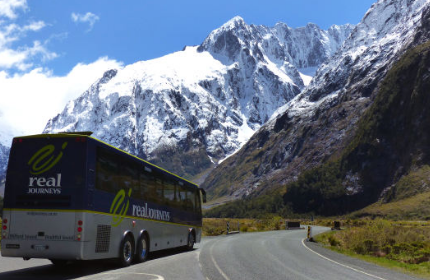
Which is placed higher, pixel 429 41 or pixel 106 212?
pixel 429 41

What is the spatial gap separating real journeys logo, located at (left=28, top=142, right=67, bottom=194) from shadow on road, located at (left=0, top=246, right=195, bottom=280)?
2644 mm

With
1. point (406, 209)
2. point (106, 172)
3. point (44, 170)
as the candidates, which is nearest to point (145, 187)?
point (106, 172)

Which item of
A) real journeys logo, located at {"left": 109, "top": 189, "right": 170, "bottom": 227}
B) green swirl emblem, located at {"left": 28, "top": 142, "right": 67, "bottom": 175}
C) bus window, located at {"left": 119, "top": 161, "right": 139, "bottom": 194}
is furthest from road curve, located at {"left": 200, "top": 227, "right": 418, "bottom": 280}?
green swirl emblem, located at {"left": 28, "top": 142, "right": 67, "bottom": 175}

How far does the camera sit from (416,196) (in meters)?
118

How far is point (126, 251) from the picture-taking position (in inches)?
655

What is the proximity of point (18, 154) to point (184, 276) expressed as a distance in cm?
669

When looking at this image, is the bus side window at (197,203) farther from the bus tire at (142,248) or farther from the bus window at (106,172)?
the bus window at (106,172)

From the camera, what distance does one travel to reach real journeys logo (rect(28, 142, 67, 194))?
13859 mm

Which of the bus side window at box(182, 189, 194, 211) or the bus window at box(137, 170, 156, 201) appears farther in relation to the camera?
the bus side window at box(182, 189, 194, 211)

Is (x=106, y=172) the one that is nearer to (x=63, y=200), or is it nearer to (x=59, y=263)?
(x=63, y=200)

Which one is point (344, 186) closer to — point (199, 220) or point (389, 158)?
point (389, 158)

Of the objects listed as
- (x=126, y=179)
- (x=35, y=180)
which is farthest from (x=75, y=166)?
(x=126, y=179)

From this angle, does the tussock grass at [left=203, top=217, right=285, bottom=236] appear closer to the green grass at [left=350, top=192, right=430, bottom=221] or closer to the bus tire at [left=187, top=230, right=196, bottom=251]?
the bus tire at [left=187, top=230, right=196, bottom=251]

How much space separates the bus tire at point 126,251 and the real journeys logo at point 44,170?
12.0 feet
